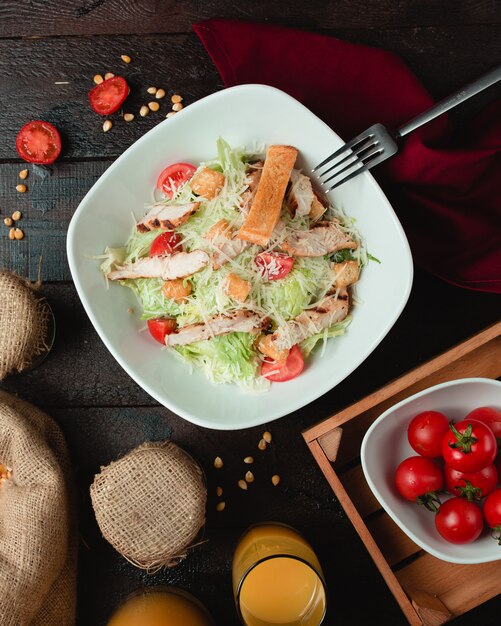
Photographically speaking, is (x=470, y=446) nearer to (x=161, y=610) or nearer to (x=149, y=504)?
(x=149, y=504)

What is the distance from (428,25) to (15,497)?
252cm

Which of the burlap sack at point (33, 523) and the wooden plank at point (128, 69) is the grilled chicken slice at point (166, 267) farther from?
the burlap sack at point (33, 523)

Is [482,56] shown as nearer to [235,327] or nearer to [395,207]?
[395,207]

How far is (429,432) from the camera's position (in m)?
1.97

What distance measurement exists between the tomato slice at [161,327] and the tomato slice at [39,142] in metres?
0.85

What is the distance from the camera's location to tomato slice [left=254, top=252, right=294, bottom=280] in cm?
194

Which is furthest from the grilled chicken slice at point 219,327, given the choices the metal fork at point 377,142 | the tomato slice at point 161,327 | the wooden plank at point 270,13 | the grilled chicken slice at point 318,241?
the wooden plank at point 270,13

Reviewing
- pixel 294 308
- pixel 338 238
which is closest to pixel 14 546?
pixel 294 308

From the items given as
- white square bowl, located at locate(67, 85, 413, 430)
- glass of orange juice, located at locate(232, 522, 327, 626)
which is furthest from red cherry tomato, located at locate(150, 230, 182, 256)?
glass of orange juice, located at locate(232, 522, 327, 626)

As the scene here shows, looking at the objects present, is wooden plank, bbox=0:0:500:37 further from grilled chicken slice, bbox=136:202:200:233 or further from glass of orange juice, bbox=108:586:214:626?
glass of orange juice, bbox=108:586:214:626

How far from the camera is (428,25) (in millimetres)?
2301

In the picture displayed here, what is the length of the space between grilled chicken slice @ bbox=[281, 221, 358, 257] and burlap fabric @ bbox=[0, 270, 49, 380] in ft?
3.31

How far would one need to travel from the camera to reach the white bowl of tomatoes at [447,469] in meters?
1.92

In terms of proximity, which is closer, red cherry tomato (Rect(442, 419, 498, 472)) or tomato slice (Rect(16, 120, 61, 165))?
red cherry tomato (Rect(442, 419, 498, 472))
